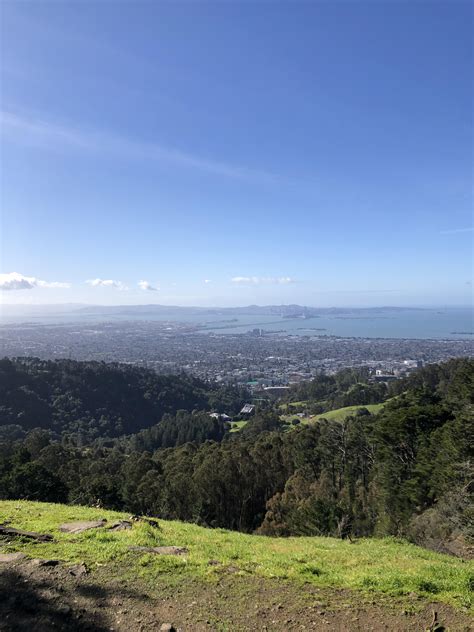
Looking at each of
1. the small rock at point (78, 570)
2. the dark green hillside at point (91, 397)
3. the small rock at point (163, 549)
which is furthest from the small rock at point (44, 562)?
the dark green hillside at point (91, 397)

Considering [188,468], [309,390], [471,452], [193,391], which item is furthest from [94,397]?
[471,452]

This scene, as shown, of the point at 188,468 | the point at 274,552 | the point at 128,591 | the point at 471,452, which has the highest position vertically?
the point at 128,591

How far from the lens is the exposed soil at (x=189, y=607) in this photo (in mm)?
4133

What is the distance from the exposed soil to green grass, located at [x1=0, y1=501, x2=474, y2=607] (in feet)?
0.74

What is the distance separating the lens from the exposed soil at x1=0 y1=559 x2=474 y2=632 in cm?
413

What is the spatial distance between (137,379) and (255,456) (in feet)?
218

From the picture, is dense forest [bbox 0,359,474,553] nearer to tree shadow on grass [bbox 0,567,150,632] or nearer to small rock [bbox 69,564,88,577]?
small rock [bbox 69,564,88,577]

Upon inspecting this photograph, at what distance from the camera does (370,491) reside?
2214 cm

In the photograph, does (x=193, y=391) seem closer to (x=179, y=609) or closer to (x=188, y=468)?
(x=188, y=468)

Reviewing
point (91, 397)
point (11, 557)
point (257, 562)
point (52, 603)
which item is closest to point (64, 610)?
point (52, 603)

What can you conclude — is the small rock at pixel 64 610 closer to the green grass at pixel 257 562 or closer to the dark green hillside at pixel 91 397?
the green grass at pixel 257 562

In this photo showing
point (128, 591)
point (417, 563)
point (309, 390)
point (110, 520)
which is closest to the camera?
point (128, 591)

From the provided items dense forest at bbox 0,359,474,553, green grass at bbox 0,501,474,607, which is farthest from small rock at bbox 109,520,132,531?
dense forest at bbox 0,359,474,553

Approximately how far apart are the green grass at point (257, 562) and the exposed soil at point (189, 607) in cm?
23
